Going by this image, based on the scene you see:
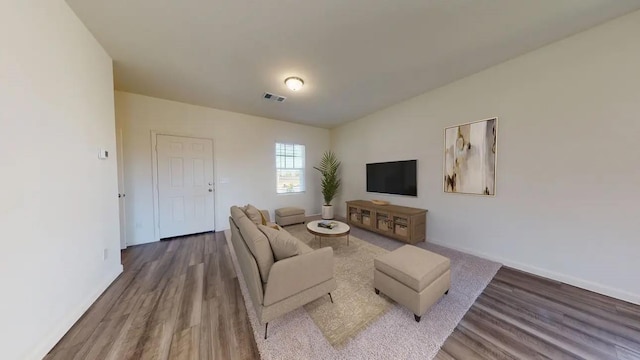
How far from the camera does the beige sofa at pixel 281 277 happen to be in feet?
4.99

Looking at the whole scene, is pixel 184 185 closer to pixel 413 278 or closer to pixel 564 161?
pixel 413 278

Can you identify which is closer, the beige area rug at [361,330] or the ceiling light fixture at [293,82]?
the beige area rug at [361,330]

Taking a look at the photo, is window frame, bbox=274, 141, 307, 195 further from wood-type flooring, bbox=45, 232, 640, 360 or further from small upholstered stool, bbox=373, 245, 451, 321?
small upholstered stool, bbox=373, 245, 451, 321

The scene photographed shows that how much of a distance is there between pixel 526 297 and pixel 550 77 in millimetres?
2457

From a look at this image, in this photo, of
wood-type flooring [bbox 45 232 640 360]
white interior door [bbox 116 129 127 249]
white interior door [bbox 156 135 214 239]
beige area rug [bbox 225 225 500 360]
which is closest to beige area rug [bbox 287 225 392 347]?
beige area rug [bbox 225 225 500 360]

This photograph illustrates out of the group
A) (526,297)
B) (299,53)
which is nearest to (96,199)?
(299,53)

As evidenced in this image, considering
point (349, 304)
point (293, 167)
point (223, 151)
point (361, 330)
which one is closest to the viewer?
point (361, 330)

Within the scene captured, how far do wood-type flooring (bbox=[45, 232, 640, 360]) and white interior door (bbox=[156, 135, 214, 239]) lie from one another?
1610 mm

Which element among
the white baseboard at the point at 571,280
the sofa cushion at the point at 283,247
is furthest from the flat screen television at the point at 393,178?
the sofa cushion at the point at 283,247

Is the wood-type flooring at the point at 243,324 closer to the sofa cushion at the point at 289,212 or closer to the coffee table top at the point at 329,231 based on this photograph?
the coffee table top at the point at 329,231

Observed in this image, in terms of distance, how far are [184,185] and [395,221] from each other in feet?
13.8

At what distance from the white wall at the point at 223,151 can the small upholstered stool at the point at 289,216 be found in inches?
22.2

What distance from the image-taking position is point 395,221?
11.7ft

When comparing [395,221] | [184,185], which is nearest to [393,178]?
[395,221]
